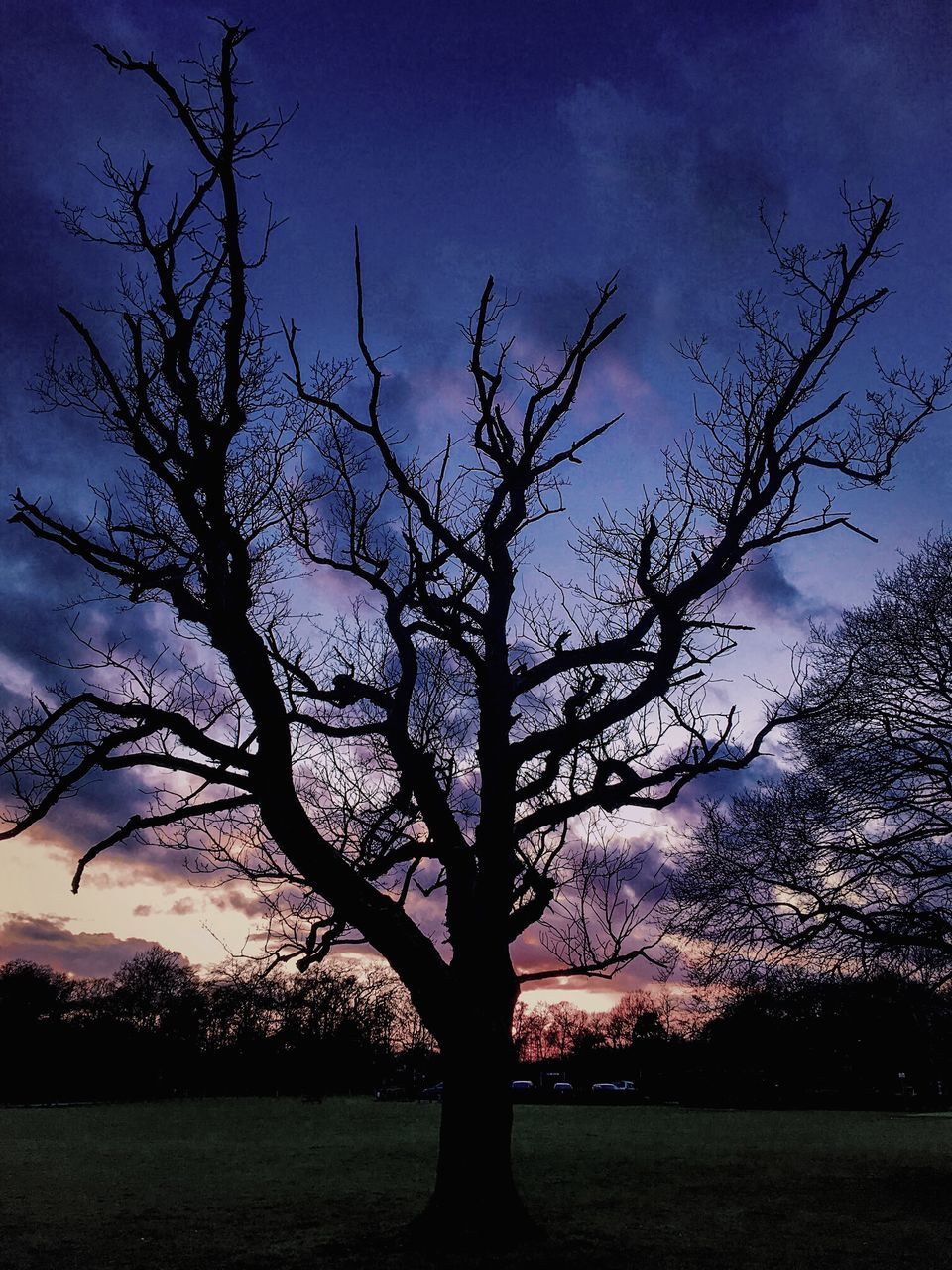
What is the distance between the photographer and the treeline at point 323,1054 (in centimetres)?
5809

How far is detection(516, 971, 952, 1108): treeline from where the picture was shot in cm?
1630

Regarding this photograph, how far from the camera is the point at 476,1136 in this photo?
361 inches

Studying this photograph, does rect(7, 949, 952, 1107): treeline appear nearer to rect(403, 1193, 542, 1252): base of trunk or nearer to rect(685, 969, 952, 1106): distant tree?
rect(685, 969, 952, 1106): distant tree

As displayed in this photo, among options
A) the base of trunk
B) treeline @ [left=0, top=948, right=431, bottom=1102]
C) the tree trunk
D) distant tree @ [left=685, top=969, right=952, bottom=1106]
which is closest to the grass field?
the base of trunk

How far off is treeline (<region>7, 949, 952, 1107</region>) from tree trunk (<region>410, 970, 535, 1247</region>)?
122 feet

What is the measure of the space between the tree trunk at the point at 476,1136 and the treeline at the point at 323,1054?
122ft

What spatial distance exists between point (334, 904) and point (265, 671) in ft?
8.75

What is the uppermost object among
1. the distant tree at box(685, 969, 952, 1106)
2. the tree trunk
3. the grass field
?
the distant tree at box(685, 969, 952, 1106)

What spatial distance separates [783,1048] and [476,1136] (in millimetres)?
64851

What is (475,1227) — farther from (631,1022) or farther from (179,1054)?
(631,1022)

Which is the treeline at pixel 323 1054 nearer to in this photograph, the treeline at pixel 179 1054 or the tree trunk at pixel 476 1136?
the treeline at pixel 179 1054

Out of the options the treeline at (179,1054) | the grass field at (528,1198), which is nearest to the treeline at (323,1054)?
the treeline at (179,1054)

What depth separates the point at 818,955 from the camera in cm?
1558

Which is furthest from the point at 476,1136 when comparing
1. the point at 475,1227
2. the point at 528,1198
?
the point at 528,1198
